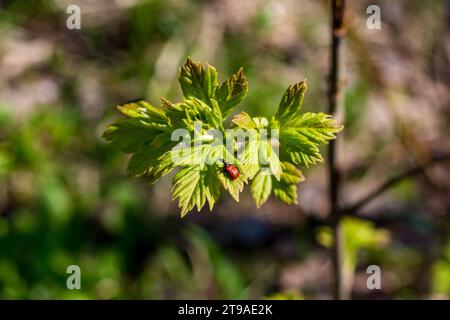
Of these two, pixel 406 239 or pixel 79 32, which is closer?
pixel 406 239

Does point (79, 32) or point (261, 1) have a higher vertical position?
point (261, 1)

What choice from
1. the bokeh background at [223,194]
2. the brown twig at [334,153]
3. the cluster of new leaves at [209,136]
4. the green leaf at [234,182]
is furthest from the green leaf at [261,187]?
the bokeh background at [223,194]

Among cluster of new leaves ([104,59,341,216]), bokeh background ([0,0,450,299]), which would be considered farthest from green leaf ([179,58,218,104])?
bokeh background ([0,0,450,299])

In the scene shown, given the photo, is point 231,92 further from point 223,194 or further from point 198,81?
point 223,194

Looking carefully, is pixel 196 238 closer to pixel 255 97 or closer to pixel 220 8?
pixel 255 97

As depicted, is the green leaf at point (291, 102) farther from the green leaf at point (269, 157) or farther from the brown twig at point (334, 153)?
the brown twig at point (334, 153)

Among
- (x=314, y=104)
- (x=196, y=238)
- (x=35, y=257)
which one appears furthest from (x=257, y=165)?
(x=314, y=104)

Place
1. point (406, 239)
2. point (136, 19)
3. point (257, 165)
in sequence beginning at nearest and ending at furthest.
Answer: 1. point (257, 165)
2. point (406, 239)
3. point (136, 19)
